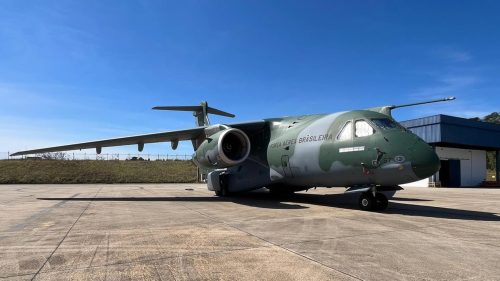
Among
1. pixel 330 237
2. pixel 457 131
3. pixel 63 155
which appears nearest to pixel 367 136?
pixel 330 237

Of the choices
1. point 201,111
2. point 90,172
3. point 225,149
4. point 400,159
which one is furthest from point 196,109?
point 90,172

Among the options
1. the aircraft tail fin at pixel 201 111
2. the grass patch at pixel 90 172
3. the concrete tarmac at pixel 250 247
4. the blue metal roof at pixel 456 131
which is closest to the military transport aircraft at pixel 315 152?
the concrete tarmac at pixel 250 247

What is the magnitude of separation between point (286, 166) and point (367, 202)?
129 inches

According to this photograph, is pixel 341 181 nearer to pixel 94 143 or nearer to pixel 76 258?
pixel 76 258

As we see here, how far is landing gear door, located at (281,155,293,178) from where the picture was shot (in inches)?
541

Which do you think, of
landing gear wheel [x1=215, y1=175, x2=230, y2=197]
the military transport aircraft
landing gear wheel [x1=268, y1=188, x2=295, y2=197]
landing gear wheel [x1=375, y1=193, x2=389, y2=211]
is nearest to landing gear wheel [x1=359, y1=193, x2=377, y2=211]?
the military transport aircraft

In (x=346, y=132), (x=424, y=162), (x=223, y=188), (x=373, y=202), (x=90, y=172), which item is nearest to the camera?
(x=424, y=162)

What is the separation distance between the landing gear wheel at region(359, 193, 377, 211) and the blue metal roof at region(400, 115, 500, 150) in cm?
2664

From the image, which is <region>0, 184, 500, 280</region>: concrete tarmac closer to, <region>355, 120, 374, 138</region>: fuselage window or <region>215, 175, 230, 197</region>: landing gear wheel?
<region>355, 120, 374, 138</region>: fuselage window

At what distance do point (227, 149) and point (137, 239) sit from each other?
8.33 metres

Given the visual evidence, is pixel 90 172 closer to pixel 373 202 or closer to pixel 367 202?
→ pixel 367 202

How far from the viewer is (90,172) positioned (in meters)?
50.1

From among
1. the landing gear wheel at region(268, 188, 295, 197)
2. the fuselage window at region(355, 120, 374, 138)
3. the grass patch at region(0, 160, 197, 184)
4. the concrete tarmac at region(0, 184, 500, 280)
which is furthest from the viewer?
the grass patch at region(0, 160, 197, 184)

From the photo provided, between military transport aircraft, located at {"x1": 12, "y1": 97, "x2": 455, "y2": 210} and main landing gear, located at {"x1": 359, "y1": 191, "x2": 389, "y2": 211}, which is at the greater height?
military transport aircraft, located at {"x1": 12, "y1": 97, "x2": 455, "y2": 210}
